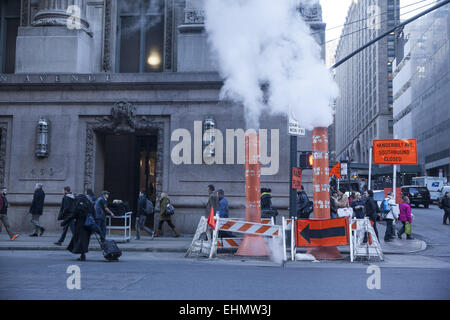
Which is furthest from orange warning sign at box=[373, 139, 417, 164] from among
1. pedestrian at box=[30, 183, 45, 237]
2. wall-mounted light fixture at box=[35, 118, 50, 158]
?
wall-mounted light fixture at box=[35, 118, 50, 158]

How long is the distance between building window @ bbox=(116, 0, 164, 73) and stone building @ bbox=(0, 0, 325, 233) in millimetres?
1269

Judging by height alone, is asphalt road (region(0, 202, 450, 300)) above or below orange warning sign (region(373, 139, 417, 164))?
below

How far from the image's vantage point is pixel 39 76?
1720 centimetres

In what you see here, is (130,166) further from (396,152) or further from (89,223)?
(396,152)

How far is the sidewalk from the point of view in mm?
13000

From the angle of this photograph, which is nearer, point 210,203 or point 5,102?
point 210,203

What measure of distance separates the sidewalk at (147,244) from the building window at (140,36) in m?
7.29

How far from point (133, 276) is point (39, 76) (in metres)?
11.8

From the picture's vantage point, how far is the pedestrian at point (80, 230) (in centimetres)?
1063

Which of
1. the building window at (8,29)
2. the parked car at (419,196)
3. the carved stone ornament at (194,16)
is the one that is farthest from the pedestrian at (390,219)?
the parked car at (419,196)

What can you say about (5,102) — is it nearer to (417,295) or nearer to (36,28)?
(36,28)

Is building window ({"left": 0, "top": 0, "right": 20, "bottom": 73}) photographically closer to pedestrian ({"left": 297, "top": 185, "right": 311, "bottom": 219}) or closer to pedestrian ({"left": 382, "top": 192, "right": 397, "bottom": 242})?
pedestrian ({"left": 297, "top": 185, "right": 311, "bottom": 219})
